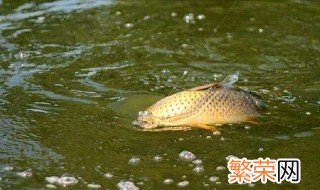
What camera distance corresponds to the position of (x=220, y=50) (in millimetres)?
7277

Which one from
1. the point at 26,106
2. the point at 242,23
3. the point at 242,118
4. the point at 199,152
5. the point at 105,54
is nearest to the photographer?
the point at 199,152

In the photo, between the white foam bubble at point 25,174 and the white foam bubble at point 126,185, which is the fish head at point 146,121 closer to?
the white foam bubble at point 126,185

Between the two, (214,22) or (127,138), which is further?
(214,22)

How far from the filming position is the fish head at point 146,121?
504cm

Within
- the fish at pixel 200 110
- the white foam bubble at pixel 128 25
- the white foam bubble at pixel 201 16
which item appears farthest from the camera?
the white foam bubble at pixel 201 16

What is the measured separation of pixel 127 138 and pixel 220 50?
273 cm

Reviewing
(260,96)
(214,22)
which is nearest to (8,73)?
(260,96)

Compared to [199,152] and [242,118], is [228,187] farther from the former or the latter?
[242,118]

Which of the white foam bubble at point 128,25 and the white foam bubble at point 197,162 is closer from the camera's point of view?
the white foam bubble at point 197,162

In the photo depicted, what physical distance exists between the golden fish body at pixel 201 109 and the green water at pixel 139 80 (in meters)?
0.10

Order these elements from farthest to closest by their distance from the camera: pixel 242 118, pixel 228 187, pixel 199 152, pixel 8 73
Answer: pixel 8 73 < pixel 242 118 < pixel 199 152 < pixel 228 187

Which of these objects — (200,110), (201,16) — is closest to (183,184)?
(200,110)

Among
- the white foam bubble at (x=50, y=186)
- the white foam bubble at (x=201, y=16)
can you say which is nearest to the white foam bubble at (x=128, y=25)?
the white foam bubble at (x=201, y=16)

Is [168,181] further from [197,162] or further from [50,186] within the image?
[50,186]
